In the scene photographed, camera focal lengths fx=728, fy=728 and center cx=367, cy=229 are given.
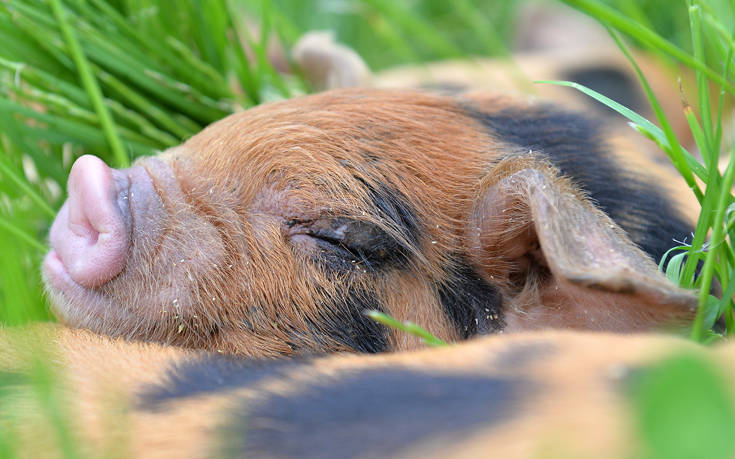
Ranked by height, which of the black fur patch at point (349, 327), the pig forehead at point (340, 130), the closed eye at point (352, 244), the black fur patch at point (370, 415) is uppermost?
the pig forehead at point (340, 130)

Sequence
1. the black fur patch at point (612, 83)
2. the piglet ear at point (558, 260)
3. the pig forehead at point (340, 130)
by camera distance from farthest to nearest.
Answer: the black fur patch at point (612, 83) < the pig forehead at point (340, 130) < the piglet ear at point (558, 260)

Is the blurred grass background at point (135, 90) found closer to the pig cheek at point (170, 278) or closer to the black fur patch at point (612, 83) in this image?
the pig cheek at point (170, 278)

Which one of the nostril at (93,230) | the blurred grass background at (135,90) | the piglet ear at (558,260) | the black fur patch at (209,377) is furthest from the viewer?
the nostril at (93,230)

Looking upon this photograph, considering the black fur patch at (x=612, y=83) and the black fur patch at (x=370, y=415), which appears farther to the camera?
the black fur patch at (x=612, y=83)

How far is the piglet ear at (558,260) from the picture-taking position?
1251 mm

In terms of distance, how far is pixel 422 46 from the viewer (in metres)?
5.28

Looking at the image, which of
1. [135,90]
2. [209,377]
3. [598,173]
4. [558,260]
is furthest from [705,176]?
[135,90]

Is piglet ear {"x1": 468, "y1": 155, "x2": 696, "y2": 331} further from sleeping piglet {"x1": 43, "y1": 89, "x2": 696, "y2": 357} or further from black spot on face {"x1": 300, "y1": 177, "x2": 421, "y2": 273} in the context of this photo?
black spot on face {"x1": 300, "y1": 177, "x2": 421, "y2": 273}

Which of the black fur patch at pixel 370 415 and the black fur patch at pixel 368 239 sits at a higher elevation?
the black fur patch at pixel 368 239

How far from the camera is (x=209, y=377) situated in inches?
46.0

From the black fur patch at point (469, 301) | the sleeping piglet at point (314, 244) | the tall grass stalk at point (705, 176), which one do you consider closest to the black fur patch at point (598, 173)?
the sleeping piglet at point (314, 244)

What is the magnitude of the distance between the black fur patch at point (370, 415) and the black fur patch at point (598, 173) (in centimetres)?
103

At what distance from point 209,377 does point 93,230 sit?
2.36 feet

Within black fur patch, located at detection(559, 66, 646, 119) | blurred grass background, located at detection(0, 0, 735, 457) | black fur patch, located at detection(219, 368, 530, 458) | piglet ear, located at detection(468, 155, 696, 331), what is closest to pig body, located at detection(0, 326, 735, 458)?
black fur patch, located at detection(219, 368, 530, 458)
